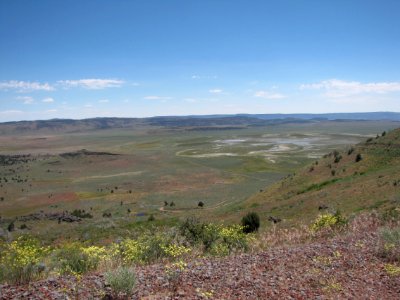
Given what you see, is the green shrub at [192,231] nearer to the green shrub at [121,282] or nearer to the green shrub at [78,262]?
the green shrub at [78,262]

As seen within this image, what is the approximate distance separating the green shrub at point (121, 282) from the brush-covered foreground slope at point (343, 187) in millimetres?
11550

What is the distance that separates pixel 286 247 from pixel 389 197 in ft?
35.2

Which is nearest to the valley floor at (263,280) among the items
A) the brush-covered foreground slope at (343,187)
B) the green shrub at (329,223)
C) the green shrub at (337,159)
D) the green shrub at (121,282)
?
the green shrub at (121,282)

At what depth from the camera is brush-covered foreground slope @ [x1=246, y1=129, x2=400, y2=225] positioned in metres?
18.7

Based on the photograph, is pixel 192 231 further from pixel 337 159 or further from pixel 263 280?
pixel 337 159

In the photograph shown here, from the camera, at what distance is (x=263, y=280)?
6.65 metres

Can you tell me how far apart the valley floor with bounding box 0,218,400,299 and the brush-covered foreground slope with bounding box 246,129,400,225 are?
310 inches

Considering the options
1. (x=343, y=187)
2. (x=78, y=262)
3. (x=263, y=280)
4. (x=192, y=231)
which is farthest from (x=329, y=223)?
(x=343, y=187)

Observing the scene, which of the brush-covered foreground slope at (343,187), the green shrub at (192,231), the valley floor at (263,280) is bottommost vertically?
the brush-covered foreground slope at (343,187)

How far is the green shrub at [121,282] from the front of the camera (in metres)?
5.77

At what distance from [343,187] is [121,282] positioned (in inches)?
844

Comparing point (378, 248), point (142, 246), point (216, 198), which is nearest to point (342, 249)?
point (378, 248)

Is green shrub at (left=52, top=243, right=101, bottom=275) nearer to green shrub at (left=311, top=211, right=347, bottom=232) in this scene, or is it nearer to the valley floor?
the valley floor

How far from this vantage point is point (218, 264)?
24.5ft
